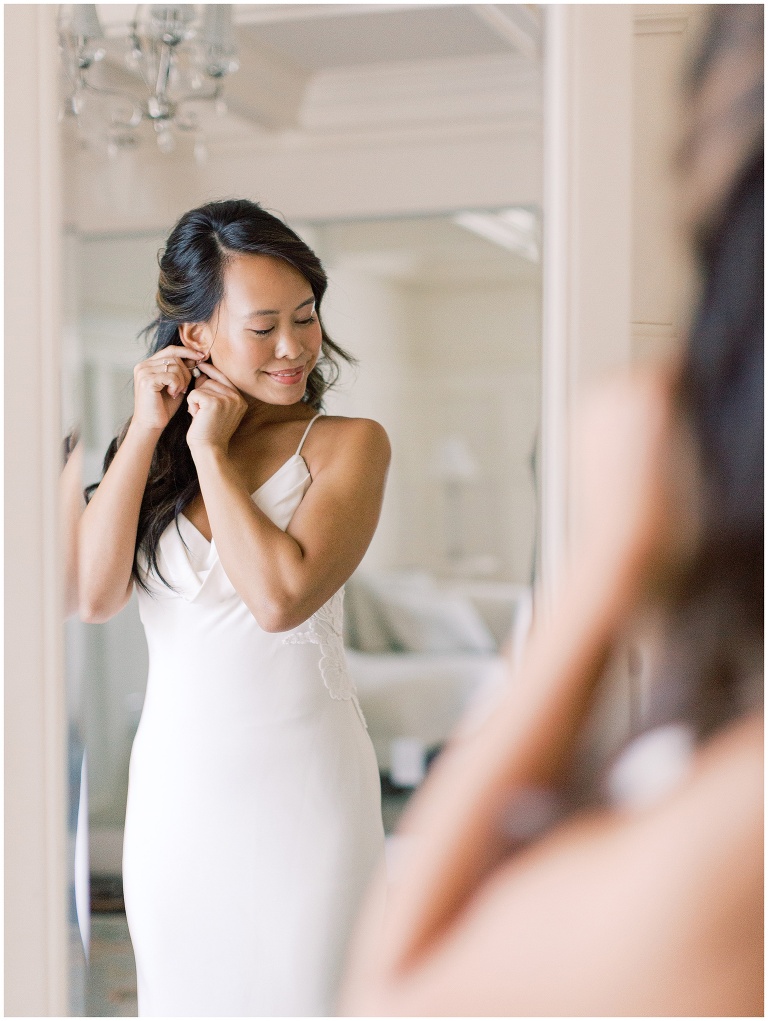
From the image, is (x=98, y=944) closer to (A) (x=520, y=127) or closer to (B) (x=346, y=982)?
(B) (x=346, y=982)

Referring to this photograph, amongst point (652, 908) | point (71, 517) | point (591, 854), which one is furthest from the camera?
point (71, 517)

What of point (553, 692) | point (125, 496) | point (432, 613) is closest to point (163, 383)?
point (125, 496)

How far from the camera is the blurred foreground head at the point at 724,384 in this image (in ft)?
2.71

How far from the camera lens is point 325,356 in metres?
0.91

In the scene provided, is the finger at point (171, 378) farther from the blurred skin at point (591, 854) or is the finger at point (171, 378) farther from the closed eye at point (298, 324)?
the blurred skin at point (591, 854)

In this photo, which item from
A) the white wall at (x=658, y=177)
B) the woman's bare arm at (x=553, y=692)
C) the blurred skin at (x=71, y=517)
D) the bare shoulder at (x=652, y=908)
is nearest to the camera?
the bare shoulder at (x=652, y=908)

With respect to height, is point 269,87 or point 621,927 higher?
point 269,87

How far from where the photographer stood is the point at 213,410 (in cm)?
92

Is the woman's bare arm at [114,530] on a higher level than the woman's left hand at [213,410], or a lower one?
lower

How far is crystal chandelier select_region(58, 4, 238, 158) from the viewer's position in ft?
3.03

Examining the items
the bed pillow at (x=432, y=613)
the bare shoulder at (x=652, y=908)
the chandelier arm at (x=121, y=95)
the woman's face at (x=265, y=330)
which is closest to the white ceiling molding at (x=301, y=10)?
the chandelier arm at (x=121, y=95)

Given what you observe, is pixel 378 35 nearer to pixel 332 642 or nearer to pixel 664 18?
pixel 664 18

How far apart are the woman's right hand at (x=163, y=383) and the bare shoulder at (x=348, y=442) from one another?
0.13 metres

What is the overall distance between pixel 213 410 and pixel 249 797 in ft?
1.17
